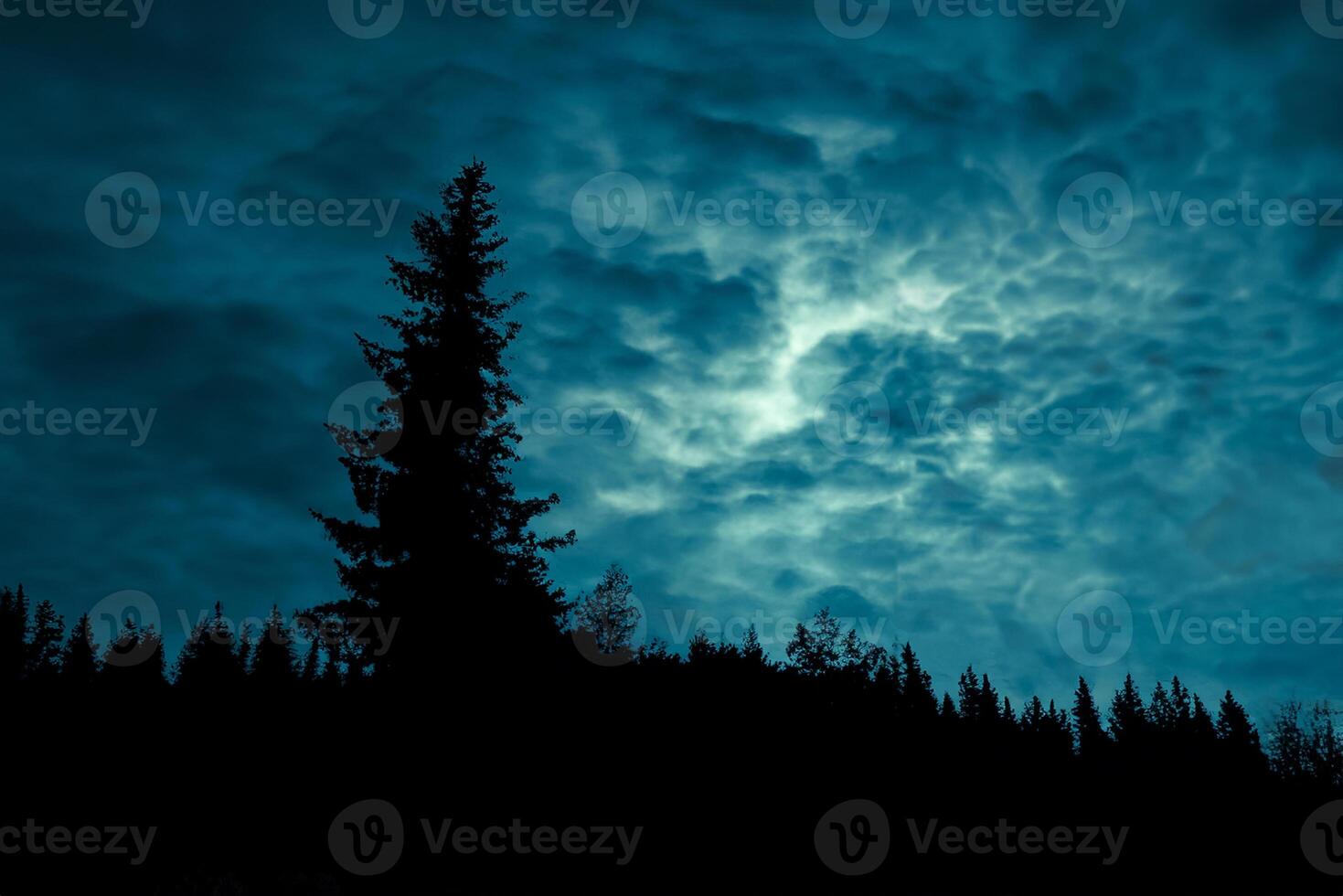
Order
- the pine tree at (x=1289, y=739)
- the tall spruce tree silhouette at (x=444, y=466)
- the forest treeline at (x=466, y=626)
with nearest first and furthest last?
1. the forest treeline at (x=466, y=626)
2. the tall spruce tree silhouette at (x=444, y=466)
3. the pine tree at (x=1289, y=739)

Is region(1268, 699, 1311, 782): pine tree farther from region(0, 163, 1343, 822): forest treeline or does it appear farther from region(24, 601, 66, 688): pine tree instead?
region(24, 601, 66, 688): pine tree

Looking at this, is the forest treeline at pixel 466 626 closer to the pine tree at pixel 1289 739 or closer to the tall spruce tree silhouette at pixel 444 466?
the tall spruce tree silhouette at pixel 444 466

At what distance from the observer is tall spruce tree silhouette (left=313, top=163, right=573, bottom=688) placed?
2353 centimetres

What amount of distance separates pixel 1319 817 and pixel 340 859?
12650 millimetres

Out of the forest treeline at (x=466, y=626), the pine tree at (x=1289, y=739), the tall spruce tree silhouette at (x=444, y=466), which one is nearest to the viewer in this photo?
the forest treeline at (x=466, y=626)

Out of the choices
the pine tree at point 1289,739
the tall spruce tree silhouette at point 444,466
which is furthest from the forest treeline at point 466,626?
the pine tree at point 1289,739

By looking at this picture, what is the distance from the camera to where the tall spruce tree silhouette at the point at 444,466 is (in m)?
23.5

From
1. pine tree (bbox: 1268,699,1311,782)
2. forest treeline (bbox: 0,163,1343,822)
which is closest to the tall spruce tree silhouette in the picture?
forest treeline (bbox: 0,163,1343,822)

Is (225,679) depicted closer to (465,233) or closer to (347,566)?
(347,566)

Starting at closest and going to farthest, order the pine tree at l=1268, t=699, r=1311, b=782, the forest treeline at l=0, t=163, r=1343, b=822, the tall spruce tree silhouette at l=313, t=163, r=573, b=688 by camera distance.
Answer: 1. the forest treeline at l=0, t=163, r=1343, b=822
2. the tall spruce tree silhouette at l=313, t=163, r=573, b=688
3. the pine tree at l=1268, t=699, r=1311, b=782

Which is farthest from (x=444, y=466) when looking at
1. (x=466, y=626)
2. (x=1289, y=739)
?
(x=1289, y=739)

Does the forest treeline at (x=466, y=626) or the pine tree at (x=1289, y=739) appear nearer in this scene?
the forest treeline at (x=466, y=626)

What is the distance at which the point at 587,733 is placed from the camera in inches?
422

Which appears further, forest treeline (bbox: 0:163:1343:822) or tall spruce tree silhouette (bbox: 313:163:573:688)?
tall spruce tree silhouette (bbox: 313:163:573:688)
